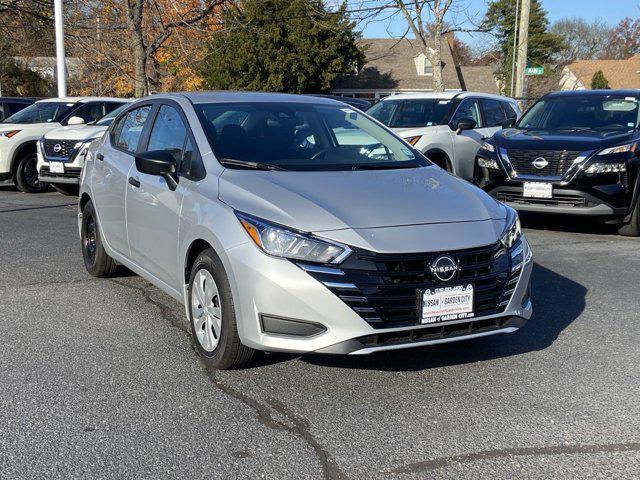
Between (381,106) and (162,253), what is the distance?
8.64 metres

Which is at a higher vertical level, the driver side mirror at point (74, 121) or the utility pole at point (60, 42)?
the utility pole at point (60, 42)

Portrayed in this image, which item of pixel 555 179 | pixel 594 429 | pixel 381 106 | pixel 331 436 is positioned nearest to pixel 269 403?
pixel 331 436

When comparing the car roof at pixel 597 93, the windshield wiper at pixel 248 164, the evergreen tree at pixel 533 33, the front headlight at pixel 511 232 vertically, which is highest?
the evergreen tree at pixel 533 33

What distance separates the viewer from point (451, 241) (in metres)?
4.04

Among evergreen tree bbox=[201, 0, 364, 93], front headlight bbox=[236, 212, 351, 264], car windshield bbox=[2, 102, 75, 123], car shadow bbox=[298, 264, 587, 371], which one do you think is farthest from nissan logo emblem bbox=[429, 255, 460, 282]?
evergreen tree bbox=[201, 0, 364, 93]

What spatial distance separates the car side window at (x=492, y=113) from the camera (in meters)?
12.9

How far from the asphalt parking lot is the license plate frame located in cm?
45

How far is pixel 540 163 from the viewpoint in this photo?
9086 millimetres

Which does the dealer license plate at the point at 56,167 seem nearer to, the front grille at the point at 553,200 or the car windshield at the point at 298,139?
the front grille at the point at 553,200

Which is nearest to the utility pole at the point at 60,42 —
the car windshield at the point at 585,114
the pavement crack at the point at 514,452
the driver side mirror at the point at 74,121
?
the driver side mirror at the point at 74,121

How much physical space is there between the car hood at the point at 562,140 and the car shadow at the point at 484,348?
335 centimetres

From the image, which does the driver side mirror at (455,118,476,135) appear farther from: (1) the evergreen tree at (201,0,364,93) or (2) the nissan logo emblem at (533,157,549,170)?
(1) the evergreen tree at (201,0,364,93)

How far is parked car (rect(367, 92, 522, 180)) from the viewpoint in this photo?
11.6m

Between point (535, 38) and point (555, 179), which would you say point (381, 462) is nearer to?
point (555, 179)
